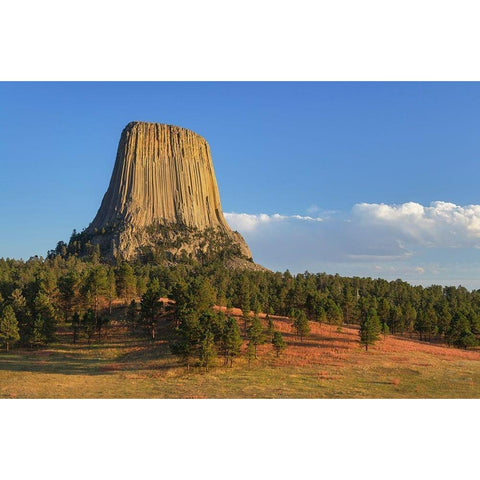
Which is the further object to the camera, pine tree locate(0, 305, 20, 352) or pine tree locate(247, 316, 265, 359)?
pine tree locate(0, 305, 20, 352)

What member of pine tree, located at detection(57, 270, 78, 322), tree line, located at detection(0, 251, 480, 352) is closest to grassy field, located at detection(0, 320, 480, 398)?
tree line, located at detection(0, 251, 480, 352)

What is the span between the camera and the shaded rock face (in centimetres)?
15238

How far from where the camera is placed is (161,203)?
168 m

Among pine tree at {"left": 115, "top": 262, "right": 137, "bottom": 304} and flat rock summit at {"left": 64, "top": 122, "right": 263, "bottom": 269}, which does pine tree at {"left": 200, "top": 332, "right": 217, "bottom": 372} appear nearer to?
pine tree at {"left": 115, "top": 262, "right": 137, "bottom": 304}

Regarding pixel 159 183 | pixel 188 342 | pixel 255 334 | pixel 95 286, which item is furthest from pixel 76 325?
pixel 159 183

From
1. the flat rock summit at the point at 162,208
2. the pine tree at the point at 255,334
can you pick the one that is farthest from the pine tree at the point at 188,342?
the flat rock summit at the point at 162,208

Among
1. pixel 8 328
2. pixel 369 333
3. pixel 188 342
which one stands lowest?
pixel 8 328

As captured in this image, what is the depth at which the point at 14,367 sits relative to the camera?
4794 cm

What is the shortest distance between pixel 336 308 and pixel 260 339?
19194 millimetres

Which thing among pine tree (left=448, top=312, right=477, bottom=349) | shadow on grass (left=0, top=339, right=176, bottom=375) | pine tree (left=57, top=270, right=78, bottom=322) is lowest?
shadow on grass (left=0, top=339, right=176, bottom=375)

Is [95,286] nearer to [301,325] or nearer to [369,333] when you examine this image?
[301,325]

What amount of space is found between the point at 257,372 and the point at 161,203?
133026mm

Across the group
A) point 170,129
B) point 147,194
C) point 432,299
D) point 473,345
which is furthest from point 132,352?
point 170,129

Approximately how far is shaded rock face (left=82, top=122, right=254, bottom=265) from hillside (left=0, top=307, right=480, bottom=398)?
91.3 metres
